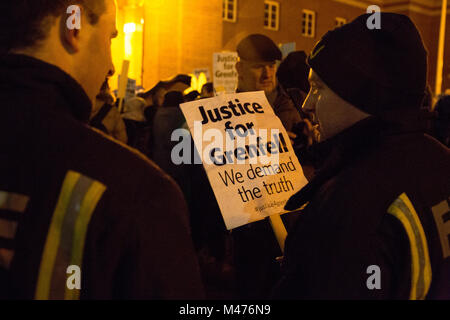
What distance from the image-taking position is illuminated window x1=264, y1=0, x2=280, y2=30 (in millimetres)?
30156

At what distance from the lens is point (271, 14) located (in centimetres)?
3028

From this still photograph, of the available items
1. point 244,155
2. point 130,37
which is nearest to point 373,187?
point 244,155

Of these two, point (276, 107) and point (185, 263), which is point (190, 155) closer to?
point (276, 107)

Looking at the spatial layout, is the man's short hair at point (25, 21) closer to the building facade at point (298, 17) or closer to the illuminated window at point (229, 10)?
the building facade at point (298, 17)

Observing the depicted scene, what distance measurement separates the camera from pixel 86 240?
121cm

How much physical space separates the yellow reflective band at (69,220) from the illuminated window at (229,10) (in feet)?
90.0

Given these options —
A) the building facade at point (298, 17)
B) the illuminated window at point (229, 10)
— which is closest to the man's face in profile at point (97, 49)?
the building facade at point (298, 17)

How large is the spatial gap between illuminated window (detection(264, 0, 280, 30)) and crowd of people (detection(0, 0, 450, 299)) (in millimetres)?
28838

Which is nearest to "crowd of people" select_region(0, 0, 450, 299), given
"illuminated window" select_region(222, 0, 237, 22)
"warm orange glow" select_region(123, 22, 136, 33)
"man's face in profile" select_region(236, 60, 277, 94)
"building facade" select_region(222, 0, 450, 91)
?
"man's face in profile" select_region(236, 60, 277, 94)

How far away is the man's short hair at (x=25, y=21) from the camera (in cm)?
135

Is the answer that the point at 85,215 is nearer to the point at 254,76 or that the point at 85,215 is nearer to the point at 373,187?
the point at 373,187

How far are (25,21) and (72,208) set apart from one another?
0.47 meters
